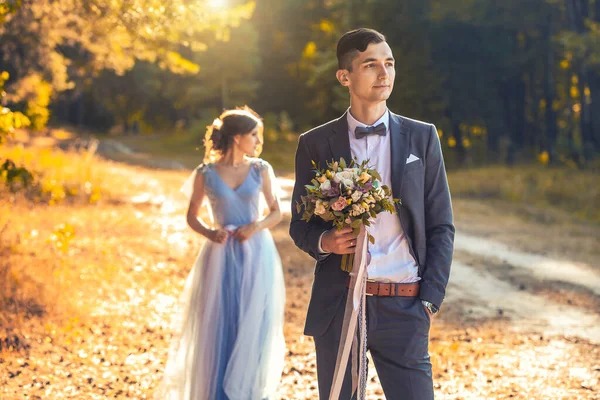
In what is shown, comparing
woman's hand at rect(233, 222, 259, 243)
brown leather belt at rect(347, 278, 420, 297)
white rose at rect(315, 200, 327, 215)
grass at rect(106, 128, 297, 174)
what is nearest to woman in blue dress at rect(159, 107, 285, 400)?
woman's hand at rect(233, 222, 259, 243)

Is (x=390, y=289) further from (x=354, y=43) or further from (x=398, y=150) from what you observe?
(x=354, y=43)

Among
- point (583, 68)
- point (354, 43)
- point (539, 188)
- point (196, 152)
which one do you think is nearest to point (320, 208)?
point (354, 43)

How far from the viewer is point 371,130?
3943 mm

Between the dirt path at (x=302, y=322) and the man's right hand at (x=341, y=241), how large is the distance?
140 inches

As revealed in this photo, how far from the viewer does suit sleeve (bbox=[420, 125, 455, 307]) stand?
3.86m

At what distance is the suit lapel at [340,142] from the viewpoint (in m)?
4.02

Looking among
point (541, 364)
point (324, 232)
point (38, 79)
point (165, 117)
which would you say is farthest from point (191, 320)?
point (165, 117)

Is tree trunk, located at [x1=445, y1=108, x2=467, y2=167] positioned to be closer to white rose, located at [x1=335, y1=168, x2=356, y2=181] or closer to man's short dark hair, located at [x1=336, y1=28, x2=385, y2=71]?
man's short dark hair, located at [x1=336, y1=28, x2=385, y2=71]

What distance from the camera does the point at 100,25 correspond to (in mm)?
13289

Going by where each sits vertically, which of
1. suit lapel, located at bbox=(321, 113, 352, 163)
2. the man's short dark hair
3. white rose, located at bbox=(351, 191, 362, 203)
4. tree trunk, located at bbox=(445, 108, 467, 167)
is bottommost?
white rose, located at bbox=(351, 191, 362, 203)

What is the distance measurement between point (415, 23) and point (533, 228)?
16732 mm

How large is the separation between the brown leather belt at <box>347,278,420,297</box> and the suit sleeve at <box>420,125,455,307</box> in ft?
0.21

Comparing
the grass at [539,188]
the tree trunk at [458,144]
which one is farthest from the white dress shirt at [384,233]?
the tree trunk at [458,144]

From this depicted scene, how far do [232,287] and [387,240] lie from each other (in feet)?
9.30
